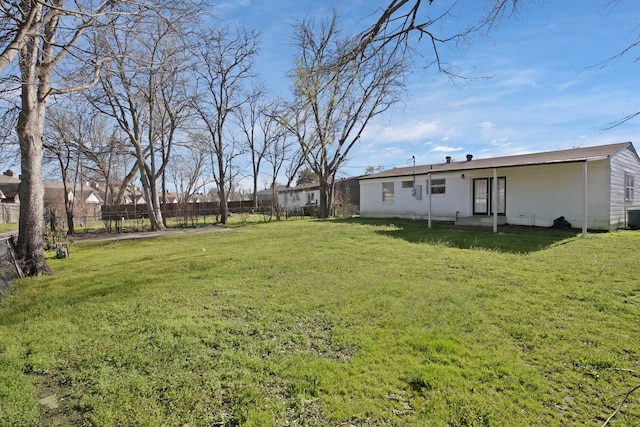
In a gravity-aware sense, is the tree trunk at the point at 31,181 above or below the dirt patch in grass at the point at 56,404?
above

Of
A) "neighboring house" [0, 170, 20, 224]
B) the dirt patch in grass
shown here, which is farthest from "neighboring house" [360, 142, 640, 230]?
"neighboring house" [0, 170, 20, 224]

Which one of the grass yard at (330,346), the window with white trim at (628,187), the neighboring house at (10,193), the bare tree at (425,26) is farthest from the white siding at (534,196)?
the neighboring house at (10,193)

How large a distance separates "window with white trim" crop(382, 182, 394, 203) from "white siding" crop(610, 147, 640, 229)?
964cm

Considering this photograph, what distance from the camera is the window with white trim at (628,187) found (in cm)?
1285

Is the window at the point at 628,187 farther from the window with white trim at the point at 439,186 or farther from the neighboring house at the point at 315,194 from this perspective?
the neighboring house at the point at 315,194

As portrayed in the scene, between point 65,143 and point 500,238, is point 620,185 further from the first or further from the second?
point 65,143

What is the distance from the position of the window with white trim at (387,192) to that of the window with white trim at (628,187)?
32.5 ft

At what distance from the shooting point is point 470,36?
318 cm

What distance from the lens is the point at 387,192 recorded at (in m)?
19.5

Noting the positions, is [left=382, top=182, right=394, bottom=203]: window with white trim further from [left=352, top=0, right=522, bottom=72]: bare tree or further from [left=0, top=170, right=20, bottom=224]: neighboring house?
[left=0, top=170, right=20, bottom=224]: neighboring house

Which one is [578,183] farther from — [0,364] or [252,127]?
[252,127]

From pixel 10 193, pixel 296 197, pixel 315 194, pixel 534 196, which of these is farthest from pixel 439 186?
pixel 10 193

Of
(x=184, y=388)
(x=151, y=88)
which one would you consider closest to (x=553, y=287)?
(x=184, y=388)

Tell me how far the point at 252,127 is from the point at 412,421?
33224mm
